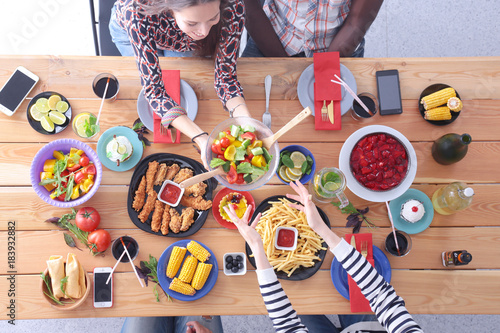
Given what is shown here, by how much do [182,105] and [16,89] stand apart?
2.85 ft

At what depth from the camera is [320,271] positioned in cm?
172

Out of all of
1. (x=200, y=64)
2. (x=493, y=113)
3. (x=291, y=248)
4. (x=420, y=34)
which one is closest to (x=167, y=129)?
(x=200, y=64)

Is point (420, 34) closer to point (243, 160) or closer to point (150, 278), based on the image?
point (243, 160)

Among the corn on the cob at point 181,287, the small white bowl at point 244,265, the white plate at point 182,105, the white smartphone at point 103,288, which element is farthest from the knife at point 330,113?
the white smartphone at point 103,288

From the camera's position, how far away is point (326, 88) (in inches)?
71.3

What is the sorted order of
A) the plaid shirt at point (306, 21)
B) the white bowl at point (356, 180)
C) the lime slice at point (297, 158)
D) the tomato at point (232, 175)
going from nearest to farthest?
1. the tomato at point (232, 175)
2. the white bowl at point (356, 180)
3. the lime slice at point (297, 158)
4. the plaid shirt at point (306, 21)

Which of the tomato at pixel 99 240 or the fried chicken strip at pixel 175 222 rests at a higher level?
the fried chicken strip at pixel 175 222

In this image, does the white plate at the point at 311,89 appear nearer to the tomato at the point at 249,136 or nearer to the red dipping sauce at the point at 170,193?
the tomato at the point at 249,136

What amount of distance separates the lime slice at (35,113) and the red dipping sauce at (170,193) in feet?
2.48

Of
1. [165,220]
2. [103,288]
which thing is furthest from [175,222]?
[103,288]

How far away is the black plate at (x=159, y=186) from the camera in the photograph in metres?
1.71

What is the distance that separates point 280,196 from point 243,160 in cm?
38

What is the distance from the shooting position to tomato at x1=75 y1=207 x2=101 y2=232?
1657 mm

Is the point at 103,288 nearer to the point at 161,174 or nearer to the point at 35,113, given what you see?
the point at 161,174
